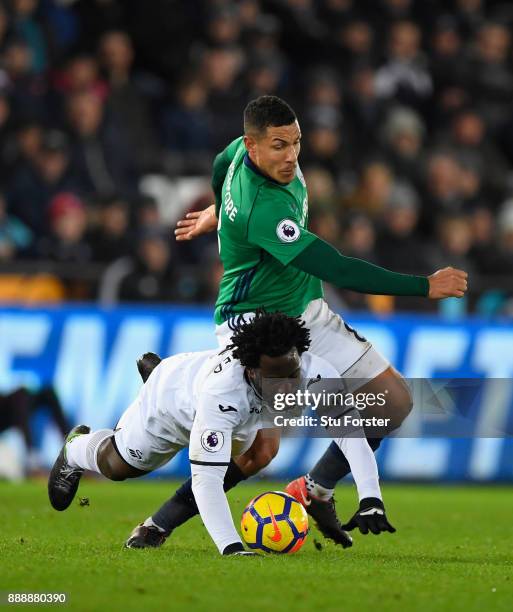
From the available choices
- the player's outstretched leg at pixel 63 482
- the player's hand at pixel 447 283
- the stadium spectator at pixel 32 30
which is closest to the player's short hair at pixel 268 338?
the player's hand at pixel 447 283

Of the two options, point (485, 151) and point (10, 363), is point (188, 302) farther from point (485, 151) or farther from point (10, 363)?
point (485, 151)

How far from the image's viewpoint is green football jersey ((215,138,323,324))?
279 inches

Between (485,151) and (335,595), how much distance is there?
41.6 feet

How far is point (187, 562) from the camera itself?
6.73 metres

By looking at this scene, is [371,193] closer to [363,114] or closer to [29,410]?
[363,114]

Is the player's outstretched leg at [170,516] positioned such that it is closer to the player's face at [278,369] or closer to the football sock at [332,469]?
the football sock at [332,469]

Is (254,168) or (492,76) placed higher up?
(492,76)

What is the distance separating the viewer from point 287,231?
23.1ft

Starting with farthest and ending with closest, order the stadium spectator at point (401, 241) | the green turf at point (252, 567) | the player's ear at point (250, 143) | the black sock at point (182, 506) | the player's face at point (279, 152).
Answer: the stadium spectator at point (401, 241) < the black sock at point (182, 506) < the player's ear at point (250, 143) < the player's face at point (279, 152) < the green turf at point (252, 567)

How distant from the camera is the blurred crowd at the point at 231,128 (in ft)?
44.0

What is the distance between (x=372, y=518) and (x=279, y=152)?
1962 millimetres

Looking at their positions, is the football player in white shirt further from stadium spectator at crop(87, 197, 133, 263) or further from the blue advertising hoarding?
stadium spectator at crop(87, 197, 133, 263)

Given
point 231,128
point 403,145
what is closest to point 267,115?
point 231,128

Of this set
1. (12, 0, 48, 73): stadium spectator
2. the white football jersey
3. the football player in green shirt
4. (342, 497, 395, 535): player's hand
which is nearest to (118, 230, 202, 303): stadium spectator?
(12, 0, 48, 73): stadium spectator
